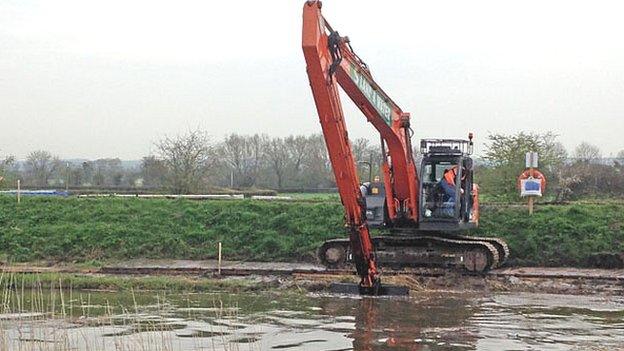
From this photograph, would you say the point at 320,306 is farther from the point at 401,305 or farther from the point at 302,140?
the point at 302,140

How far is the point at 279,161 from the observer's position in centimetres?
6319

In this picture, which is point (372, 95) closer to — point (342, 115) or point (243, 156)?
point (342, 115)

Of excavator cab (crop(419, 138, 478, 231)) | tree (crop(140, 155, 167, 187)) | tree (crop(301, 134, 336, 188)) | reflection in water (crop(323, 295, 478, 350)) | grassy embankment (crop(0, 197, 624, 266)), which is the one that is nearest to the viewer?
reflection in water (crop(323, 295, 478, 350))

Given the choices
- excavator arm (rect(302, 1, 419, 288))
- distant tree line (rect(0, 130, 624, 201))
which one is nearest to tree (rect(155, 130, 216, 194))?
distant tree line (rect(0, 130, 624, 201))

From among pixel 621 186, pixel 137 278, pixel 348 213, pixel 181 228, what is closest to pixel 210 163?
pixel 181 228

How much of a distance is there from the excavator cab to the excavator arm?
929 mm

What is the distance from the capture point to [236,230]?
26.5 metres

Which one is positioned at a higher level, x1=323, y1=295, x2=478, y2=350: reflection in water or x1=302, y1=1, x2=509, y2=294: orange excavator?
x1=302, y1=1, x2=509, y2=294: orange excavator

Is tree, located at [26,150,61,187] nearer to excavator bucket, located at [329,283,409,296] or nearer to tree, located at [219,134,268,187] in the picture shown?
tree, located at [219,134,268,187]

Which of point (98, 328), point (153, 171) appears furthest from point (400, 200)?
point (153, 171)

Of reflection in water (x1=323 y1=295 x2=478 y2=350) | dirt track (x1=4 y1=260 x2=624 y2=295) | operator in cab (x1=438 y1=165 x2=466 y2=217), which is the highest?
operator in cab (x1=438 y1=165 x2=466 y2=217)

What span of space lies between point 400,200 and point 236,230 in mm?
7380

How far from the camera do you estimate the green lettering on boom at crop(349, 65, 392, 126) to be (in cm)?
1720

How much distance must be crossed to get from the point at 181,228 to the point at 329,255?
6.43 m
